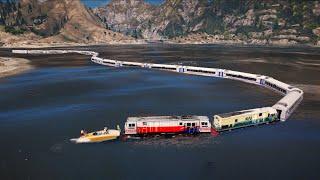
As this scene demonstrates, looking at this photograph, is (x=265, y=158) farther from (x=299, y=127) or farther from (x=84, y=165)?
(x=84, y=165)

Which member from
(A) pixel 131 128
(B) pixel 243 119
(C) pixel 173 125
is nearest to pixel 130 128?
(A) pixel 131 128

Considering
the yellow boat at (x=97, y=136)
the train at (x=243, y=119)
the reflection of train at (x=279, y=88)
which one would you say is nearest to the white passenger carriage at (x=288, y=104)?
the reflection of train at (x=279, y=88)

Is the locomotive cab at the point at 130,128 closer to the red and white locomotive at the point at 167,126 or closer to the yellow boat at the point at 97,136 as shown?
the red and white locomotive at the point at 167,126

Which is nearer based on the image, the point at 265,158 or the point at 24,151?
the point at 265,158

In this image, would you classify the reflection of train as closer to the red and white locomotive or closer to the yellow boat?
the red and white locomotive

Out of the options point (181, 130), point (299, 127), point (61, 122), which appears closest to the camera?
point (181, 130)

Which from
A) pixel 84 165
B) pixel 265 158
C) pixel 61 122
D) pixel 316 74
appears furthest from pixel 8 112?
pixel 316 74

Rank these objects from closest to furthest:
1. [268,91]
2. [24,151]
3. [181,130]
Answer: [24,151] → [181,130] → [268,91]

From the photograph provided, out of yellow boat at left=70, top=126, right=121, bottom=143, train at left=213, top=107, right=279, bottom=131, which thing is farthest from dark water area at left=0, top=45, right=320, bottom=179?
train at left=213, top=107, right=279, bottom=131

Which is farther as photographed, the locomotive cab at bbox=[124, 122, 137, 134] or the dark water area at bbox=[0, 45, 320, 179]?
the locomotive cab at bbox=[124, 122, 137, 134]
